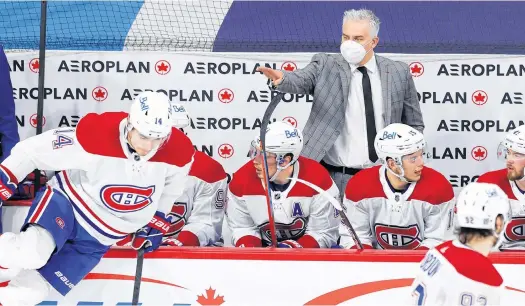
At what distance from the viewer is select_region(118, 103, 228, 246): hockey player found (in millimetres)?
4828

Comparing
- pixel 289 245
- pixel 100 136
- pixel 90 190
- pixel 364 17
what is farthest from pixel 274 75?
pixel 90 190

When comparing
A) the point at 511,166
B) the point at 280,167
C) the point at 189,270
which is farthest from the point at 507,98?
the point at 189,270

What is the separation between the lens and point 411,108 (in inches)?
195

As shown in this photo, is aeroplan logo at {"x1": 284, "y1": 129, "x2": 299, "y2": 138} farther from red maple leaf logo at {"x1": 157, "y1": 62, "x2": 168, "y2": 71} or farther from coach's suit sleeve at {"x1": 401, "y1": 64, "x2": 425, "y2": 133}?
red maple leaf logo at {"x1": 157, "y1": 62, "x2": 168, "y2": 71}

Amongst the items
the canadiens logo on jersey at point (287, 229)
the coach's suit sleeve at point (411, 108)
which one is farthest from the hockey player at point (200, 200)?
the coach's suit sleeve at point (411, 108)

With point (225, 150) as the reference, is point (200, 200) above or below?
below

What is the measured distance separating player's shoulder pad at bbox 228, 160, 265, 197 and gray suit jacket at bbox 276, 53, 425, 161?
35 cm

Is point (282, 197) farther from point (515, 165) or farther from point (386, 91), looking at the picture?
point (515, 165)

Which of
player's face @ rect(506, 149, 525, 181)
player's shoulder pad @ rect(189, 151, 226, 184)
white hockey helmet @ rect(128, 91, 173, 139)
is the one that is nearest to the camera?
white hockey helmet @ rect(128, 91, 173, 139)

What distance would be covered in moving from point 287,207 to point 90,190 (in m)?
1.07

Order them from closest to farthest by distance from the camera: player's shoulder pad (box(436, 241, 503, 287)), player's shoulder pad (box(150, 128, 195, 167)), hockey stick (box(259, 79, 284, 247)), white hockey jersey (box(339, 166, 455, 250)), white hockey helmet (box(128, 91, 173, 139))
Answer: player's shoulder pad (box(436, 241, 503, 287))
white hockey helmet (box(128, 91, 173, 139))
player's shoulder pad (box(150, 128, 195, 167))
hockey stick (box(259, 79, 284, 247))
white hockey jersey (box(339, 166, 455, 250))

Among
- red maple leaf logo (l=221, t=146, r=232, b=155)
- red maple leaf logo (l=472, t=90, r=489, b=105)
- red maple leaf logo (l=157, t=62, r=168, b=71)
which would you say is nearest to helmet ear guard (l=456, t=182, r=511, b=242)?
red maple leaf logo (l=472, t=90, r=489, b=105)

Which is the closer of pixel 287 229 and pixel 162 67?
pixel 287 229

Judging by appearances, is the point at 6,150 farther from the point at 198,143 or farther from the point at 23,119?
the point at 198,143
